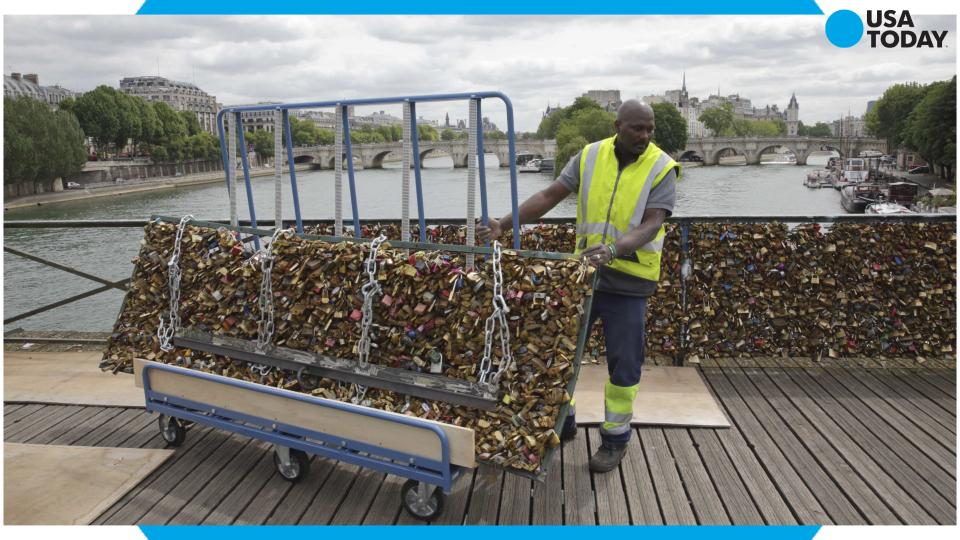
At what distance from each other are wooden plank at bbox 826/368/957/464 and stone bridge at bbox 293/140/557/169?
39032 millimetres

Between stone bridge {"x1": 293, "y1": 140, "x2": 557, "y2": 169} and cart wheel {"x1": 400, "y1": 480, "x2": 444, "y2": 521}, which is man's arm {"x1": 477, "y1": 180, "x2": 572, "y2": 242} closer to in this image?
cart wheel {"x1": 400, "y1": 480, "x2": 444, "y2": 521}

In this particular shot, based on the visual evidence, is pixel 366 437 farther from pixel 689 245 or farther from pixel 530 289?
pixel 689 245

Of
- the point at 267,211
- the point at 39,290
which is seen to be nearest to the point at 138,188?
the point at 267,211

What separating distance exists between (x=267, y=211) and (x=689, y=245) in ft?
88.2

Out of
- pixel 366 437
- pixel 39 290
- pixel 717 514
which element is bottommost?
pixel 39 290

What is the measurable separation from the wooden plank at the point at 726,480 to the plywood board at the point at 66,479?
2.68m

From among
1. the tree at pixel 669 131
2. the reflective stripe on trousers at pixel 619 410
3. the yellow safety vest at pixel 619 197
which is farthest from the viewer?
the tree at pixel 669 131

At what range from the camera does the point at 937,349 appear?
211 inches

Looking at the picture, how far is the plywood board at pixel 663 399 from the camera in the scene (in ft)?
14.6

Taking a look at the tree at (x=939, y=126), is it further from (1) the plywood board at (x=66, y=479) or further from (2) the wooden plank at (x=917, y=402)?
(1) the plywood board at (x=66, y=479)

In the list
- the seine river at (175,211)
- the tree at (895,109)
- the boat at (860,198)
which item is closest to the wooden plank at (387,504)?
the seine river at (175,211)

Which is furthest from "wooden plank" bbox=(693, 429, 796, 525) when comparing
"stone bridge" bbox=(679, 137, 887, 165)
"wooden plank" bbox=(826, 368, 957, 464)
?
"stone bridge" bbox=(679, 137, 887, 165)

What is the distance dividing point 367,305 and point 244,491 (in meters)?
1.02

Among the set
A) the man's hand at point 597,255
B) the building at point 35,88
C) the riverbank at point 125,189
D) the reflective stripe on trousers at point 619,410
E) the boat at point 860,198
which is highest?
the building at point 35,88
